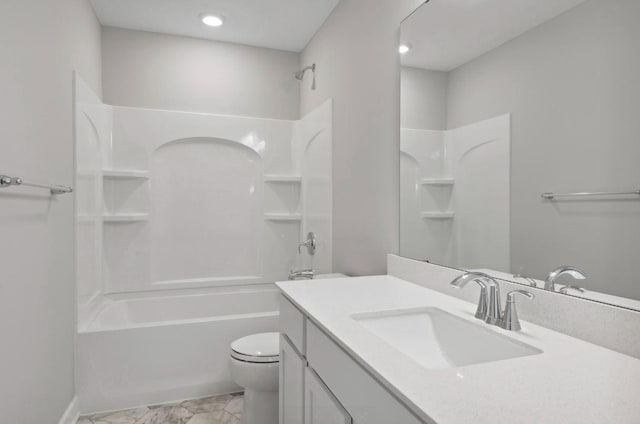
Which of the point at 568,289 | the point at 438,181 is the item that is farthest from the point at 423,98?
the point at 568,289

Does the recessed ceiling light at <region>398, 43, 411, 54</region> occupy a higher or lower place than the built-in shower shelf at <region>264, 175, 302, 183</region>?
higher

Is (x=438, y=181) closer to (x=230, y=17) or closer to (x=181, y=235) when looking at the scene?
(x=230, y=17)

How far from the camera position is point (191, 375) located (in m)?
2.41

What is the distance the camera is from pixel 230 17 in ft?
8.99

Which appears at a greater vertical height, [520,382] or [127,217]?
[127,217]

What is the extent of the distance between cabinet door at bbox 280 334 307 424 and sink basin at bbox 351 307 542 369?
1.06 ft

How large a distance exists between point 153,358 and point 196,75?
2205 mm

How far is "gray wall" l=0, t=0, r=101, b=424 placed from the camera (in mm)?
1379

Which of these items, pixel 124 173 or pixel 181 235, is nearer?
pixel 124 173

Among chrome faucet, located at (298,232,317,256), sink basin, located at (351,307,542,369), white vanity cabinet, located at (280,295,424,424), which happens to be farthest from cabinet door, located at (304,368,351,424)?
chrome faucet, located at (298,232,317,256)

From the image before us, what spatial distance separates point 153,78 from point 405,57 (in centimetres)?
217

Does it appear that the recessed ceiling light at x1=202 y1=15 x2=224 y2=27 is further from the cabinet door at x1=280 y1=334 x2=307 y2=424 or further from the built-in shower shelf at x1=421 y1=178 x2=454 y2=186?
the cabinet door at x1=280 y1=334 x2=307 y2=424

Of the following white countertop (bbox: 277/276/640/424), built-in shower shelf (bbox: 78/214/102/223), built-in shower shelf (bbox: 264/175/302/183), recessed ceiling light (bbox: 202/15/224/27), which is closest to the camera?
white countertop (bbox: 277/276/640/424)

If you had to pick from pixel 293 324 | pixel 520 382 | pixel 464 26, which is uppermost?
pixel 464 26
